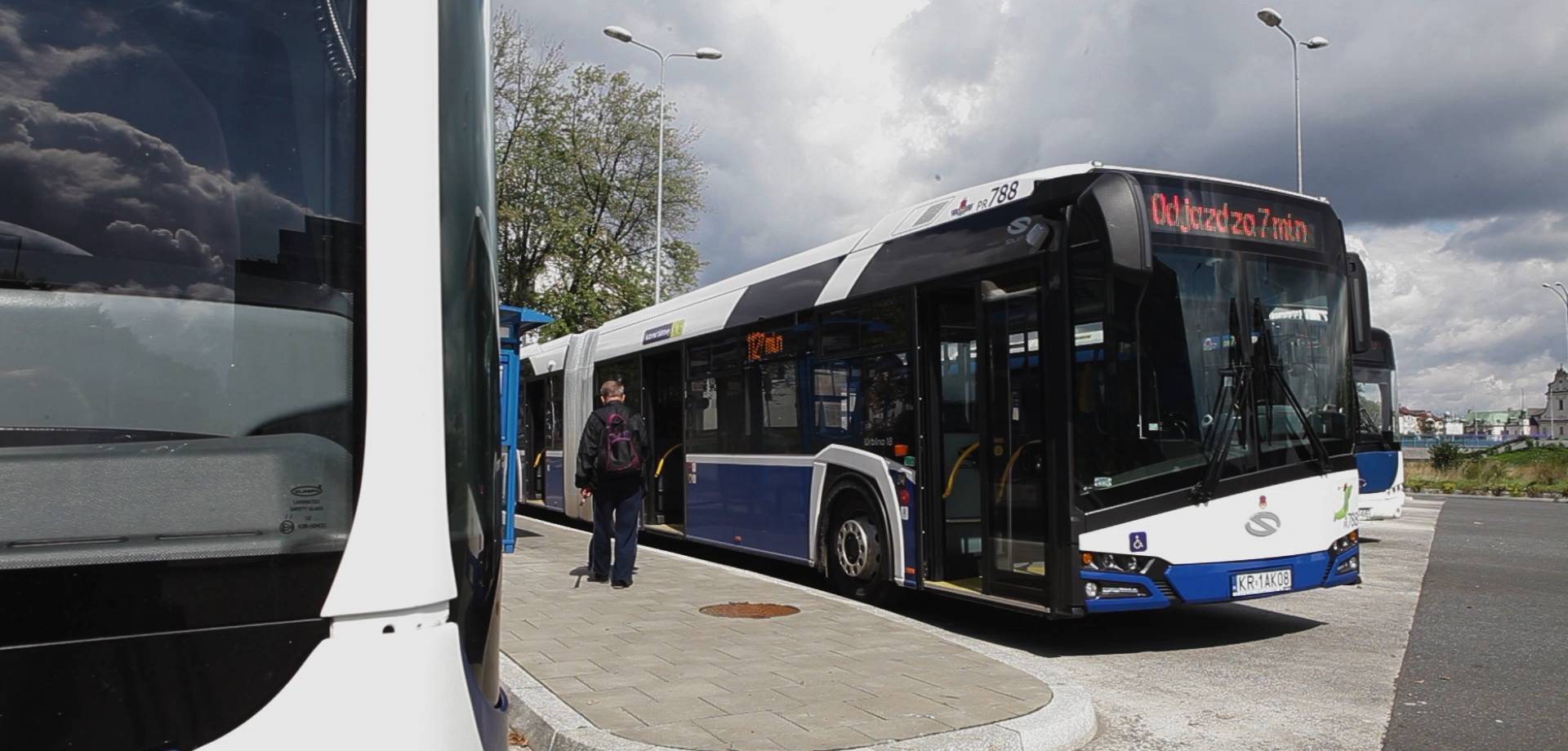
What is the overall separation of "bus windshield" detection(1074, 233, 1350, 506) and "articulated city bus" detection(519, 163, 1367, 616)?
0.04 ft

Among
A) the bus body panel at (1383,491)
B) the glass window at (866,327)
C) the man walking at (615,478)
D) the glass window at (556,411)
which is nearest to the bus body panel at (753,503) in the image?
the glass window at (866,327)

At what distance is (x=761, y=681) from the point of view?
6.46 meters

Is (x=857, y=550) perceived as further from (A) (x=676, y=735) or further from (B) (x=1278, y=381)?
(A) (x=676, y=735)

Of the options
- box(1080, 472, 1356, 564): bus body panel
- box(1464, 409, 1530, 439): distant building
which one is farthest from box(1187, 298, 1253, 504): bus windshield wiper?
box(1464, 409, 1530, 439): distant building

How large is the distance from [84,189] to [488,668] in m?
1.34

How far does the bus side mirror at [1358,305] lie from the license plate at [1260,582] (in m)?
1.75

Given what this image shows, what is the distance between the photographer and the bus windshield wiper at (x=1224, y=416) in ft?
24.8

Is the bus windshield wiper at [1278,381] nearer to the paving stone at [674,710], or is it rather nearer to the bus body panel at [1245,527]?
the bus body panel at [1245,527]

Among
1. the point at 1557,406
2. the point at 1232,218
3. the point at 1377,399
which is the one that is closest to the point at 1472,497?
the point at 1377,399

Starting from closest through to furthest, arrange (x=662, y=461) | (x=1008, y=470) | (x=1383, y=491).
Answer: (x=1008, y=470) → (x=662, y=461) → (x=1383, y=491)

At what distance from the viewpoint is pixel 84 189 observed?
2396 mm

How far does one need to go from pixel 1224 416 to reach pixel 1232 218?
1.33 meters

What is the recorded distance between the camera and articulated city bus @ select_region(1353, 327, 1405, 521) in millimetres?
16344

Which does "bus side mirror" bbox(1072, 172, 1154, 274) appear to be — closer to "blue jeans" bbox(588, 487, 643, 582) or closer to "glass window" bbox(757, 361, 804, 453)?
"glass window" bbox(757, 361, 804, 453)
